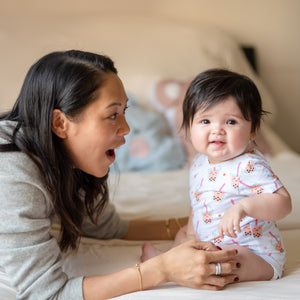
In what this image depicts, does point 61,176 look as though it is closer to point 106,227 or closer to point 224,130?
point 106,227

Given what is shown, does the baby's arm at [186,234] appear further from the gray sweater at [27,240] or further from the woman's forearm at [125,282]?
the gray sweater at [27,240]

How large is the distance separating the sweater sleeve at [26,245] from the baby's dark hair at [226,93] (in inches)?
18.5

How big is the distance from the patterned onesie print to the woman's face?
28 cm

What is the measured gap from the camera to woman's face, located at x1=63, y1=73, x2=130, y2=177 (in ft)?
3.44

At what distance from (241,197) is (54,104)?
1.74ft

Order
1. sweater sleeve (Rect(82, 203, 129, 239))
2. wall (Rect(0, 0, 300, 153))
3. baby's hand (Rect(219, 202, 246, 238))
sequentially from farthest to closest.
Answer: wall (Rect(0, 0, 300, 153)), sweater sleeve (Rect(82, 203, 129, 239)), baby's hand (Rect(219, 202, 246, 238))

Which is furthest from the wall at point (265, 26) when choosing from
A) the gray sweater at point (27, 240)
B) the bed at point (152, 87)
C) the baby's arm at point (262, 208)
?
the baby's arm at point (262, 208)

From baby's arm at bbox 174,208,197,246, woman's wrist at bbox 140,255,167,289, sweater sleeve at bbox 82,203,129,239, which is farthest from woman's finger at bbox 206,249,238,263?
sweater sleeve at bbox 82,203,129,239

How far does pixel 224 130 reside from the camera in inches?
42.2

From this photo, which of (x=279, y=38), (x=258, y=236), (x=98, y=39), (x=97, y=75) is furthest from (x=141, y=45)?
(x=258, y=236)

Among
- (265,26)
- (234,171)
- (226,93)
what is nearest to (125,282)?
(234,171)

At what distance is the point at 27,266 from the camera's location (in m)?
0.94

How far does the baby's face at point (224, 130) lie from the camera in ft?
3.48

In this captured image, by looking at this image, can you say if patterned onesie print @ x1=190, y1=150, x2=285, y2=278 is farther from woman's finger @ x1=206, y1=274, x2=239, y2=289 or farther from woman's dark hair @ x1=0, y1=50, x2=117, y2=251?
woman's dark hair @ x1=0, y1=50, x2=117, y2=251
